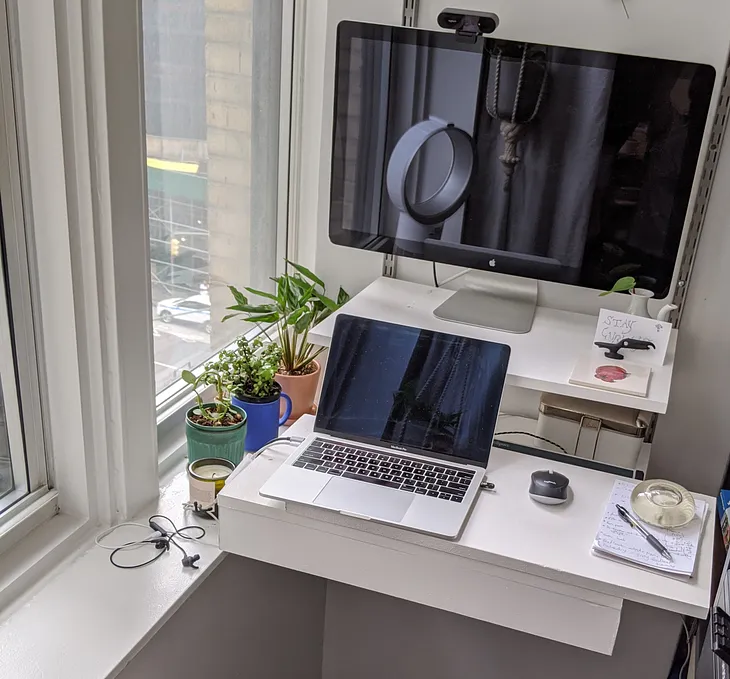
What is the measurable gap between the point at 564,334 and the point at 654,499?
37 centimetres

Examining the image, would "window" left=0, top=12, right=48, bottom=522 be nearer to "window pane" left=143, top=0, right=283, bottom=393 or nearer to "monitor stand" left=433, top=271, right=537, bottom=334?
"window pane" left=143, top=0, right=283, bottom=393

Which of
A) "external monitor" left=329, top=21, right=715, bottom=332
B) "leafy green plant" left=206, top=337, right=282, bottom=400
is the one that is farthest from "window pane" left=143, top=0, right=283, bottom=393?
"external monitor" left=329, top=21, right=715, bottom=332

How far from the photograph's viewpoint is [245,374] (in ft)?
4.60

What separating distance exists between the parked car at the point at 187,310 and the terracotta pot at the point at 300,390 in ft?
0.64

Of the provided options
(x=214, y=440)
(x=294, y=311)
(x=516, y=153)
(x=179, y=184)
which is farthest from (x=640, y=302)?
(x=179, y=184)

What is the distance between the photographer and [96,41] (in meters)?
0.98

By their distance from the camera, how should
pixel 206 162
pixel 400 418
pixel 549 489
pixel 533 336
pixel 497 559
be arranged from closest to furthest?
1. pixel 497 559
2. pixel 549 489
3. pixel 400 418
4. pixel 533 336
5. pixel 206 162

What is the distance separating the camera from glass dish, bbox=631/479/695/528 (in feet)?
3.60

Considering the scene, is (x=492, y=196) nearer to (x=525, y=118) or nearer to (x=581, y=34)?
(x=525, y=118)

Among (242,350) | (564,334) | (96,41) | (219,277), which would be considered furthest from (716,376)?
(96,41)

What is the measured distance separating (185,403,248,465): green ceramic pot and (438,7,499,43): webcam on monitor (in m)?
0.73

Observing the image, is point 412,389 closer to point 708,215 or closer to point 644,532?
point 644,532

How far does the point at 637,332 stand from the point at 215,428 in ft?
2.31

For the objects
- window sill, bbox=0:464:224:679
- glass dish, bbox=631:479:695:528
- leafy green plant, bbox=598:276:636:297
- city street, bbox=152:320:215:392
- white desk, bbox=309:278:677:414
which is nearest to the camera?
window sill, bbox=0:464:224:679
